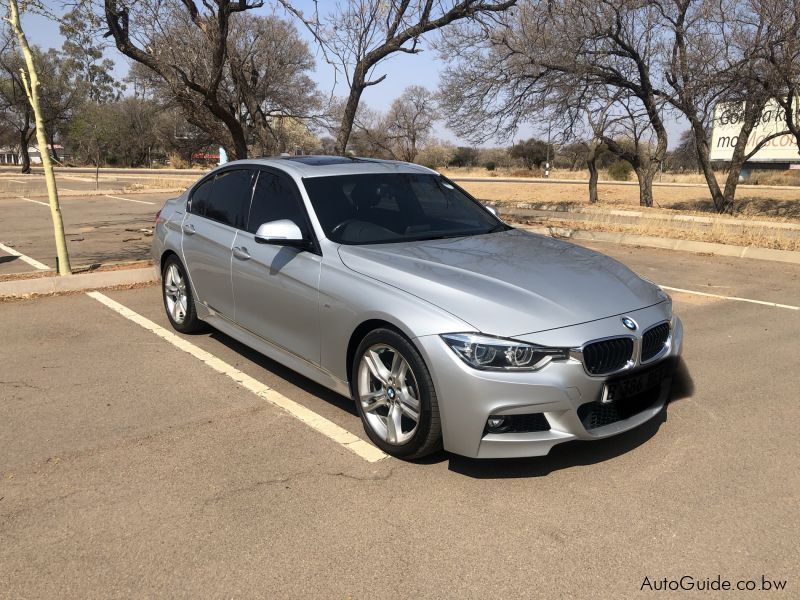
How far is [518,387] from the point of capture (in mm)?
3201

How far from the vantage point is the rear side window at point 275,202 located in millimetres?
4606

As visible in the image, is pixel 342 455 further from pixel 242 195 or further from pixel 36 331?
pixel 36 331

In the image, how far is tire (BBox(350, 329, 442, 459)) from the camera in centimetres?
341

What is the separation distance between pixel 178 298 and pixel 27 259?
540 centimetres

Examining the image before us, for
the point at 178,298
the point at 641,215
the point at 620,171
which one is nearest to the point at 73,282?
the point at 178,298

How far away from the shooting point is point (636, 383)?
3.55m

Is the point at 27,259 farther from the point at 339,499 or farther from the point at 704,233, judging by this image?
the point at 704,233

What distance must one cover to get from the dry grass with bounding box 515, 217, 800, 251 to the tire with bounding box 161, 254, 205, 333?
31.9 feet

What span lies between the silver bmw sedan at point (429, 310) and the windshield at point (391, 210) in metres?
0.01

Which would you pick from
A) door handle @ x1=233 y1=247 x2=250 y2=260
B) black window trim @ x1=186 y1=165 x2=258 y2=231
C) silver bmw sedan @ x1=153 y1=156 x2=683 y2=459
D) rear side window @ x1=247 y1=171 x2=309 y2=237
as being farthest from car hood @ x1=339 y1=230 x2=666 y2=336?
black window trim @ x1=186 y1=165 x2=258 y2=231

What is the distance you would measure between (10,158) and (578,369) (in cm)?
11473

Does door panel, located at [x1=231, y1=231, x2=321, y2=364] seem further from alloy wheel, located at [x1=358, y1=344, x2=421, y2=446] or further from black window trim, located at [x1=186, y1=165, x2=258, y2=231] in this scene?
alloy wheel, located at [x1=358, y1=344, x2=421, y2=446]

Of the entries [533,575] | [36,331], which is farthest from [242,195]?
[533,575]

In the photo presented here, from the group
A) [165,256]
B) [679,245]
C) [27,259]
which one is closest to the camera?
[165,256]
